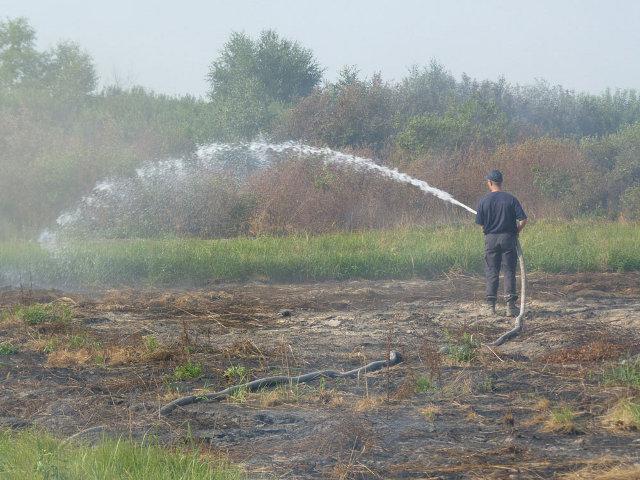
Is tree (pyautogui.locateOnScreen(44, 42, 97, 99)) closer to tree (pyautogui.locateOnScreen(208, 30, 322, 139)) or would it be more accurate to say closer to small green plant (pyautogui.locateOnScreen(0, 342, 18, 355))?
tree (pyautogui.locateOnScreen(208, 30, 322, 139))

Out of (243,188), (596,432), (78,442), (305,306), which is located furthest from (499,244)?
(243,188)

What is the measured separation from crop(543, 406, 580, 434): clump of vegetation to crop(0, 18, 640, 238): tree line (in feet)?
44.8

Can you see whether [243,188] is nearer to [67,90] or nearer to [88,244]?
[88,244]

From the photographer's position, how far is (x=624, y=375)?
7.27m

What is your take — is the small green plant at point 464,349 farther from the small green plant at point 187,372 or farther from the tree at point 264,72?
the tree at point 264,72

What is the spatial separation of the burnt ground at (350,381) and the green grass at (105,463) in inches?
13.0

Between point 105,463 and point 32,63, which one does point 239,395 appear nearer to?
point 105,463

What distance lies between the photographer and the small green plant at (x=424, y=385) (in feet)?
24.2

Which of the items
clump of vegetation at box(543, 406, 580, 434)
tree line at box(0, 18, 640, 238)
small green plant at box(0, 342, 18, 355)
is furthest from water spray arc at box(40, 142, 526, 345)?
clump of vegetation at box(543, 406, 580, 434)

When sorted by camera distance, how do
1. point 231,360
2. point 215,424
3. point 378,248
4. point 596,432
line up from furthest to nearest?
point 378,248
point 231,360
point 215,424
point 596,432

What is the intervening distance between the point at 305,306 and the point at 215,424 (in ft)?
18.9

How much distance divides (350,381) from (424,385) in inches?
29.4

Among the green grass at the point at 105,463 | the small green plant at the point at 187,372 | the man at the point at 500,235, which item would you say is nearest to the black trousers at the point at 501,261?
the man at the point at 500,235

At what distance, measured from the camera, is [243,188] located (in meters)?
21.3
